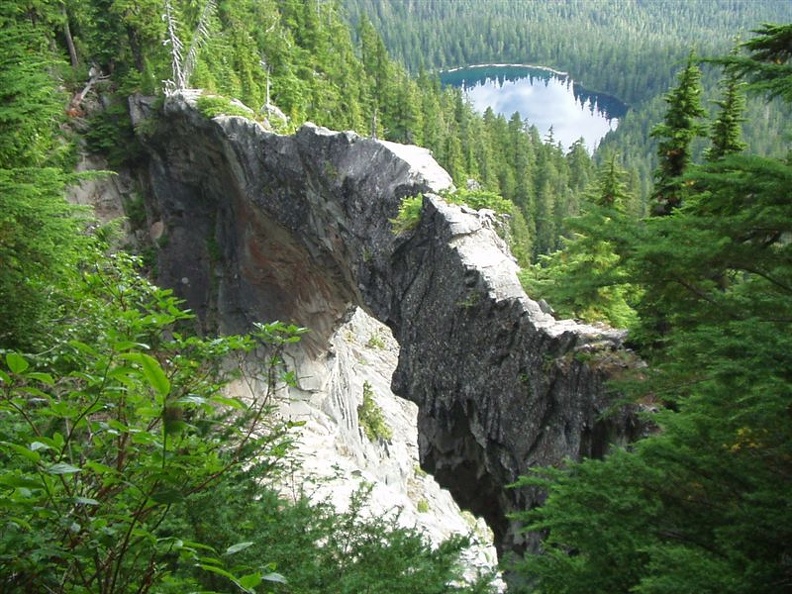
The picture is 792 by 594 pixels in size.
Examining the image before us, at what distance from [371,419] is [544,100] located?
118m

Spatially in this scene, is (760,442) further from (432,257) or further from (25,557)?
(432,257)

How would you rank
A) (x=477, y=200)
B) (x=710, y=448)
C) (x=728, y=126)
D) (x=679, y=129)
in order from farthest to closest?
(x=477, y=200) → (x=679, y=129) → (x=728, y=126) → (x=710, y=448)

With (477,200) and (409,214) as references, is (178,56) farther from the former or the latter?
(477,200)

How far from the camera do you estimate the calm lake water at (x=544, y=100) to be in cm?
11555

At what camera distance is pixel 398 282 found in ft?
53.2

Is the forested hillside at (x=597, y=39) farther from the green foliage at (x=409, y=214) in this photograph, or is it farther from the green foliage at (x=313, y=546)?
the green foliage at (x=313, y=546)

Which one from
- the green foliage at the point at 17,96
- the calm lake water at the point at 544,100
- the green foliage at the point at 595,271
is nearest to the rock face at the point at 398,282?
the green foliage at the point at 595,271

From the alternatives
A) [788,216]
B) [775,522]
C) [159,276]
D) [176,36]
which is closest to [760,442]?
[775,522]

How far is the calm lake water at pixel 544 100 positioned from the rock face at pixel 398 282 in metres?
89.5

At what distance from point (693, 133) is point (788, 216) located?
362 inches

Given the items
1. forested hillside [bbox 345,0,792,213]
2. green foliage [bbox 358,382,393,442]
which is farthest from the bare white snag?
forested hillside [bbox 345,0,792,213]

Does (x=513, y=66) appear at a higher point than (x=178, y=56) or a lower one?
lower

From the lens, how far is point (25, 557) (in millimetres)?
2600

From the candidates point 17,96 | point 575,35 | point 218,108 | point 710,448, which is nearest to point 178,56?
point 218,108
